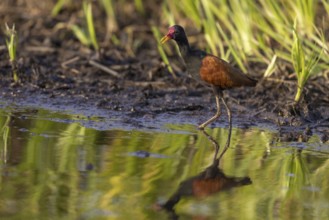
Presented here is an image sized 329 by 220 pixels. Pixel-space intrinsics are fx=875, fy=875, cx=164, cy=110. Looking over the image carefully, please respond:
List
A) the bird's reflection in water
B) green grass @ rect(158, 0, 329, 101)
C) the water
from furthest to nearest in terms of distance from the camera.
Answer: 1. green grass @ rect(158, 0, 329, 101)
2. the bird's reflection in water
3. the water

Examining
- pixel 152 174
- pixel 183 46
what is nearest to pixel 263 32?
pixel 183 46

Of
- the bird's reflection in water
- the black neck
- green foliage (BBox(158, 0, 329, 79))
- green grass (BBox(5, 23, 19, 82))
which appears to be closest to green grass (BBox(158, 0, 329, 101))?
green foliage (BBox(158, 0, 329, 79))

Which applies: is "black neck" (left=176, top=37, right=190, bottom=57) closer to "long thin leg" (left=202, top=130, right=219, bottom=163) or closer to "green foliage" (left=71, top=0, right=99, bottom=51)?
"long thin leg" (left=202, top=130, right=219, bottom=163)

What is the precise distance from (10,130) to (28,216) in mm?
2197

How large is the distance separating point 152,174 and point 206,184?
13.6 inches

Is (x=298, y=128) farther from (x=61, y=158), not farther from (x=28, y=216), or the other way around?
(x=28, y=216)

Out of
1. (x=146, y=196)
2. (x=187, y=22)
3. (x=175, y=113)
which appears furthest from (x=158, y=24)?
(x=146, y=196)

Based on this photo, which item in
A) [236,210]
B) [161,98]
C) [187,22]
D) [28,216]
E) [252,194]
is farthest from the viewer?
[187,22]

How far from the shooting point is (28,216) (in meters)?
4.04

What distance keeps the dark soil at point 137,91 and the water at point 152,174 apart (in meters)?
0.36

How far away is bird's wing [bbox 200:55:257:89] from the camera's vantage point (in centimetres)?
636

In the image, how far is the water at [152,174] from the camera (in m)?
4.30

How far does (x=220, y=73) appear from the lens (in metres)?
6.36

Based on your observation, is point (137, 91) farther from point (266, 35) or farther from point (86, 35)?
point (86, 35)
